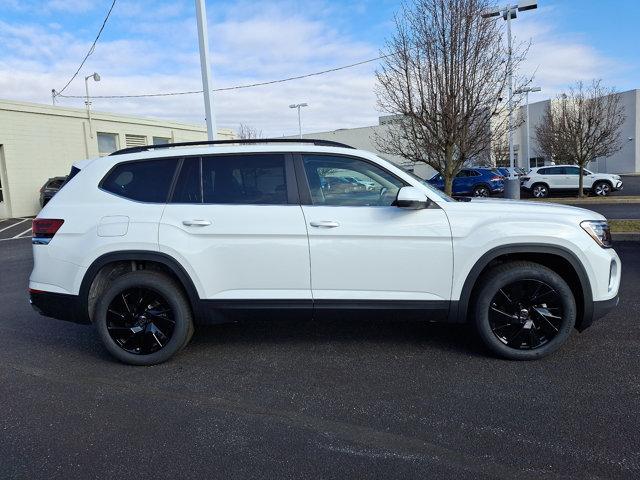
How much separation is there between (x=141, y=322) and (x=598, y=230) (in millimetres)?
3848

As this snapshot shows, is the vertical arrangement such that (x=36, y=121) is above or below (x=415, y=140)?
above

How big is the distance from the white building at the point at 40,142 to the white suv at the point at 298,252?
19900mm

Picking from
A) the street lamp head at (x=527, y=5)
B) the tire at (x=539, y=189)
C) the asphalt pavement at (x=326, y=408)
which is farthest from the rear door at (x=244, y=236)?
the tire at (x=539, y=189)

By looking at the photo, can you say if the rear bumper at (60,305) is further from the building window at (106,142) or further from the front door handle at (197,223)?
the building window at (106,142)

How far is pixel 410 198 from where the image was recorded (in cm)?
367

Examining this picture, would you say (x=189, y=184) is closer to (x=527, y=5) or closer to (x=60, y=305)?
(x=60, y=305)

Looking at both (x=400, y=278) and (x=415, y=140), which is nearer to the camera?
(x=400, y=278)

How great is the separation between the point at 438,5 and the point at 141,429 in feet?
28.7

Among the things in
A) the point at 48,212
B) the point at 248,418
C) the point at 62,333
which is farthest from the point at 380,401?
the point at 62,333

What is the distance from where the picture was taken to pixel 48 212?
406 centimetres

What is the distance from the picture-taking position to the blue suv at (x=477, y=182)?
23.0m

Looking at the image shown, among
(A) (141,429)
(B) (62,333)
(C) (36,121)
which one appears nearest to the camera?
(A) (141,429)

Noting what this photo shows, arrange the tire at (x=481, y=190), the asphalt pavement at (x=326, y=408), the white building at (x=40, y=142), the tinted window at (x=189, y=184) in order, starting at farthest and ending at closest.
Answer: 1. the tire at (x=481, y=190)
2. the white building at (x=40, y=142)
3. the tinted window at (x=189, y=184)
4. the asphalt pavement at (x=326, y=408)

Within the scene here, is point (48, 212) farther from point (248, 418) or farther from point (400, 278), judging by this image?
point (400, 278)
